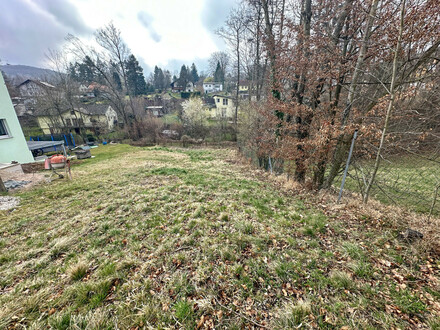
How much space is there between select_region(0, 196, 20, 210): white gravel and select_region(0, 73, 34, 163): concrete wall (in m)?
6.57

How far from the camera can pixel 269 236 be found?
3184mm

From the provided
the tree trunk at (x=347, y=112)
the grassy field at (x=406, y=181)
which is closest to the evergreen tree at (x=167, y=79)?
the tree trunk at (x=347, y=112)

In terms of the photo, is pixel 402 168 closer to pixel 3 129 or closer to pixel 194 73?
pixel 3 129

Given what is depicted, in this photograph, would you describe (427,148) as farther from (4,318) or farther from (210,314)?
(4,318)

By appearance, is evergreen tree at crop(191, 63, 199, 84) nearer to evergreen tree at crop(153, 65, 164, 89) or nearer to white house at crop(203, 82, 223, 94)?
evergreen tree at crop(153, 65, 164, 89)

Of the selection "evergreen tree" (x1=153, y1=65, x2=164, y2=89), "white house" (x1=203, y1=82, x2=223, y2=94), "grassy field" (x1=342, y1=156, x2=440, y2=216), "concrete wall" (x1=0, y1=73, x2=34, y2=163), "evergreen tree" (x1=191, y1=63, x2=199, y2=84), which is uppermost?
"evergreen tree" (x1=191, y1=63, x2=199, y2=84)

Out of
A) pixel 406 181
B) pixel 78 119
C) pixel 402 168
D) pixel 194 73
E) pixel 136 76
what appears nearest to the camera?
pixel 402 168

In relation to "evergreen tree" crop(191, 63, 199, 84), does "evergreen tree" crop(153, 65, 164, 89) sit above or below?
below

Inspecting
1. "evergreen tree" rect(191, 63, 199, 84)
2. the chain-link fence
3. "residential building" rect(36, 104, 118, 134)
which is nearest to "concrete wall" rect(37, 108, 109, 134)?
"residential building" rect(36, 104, 118, 134)

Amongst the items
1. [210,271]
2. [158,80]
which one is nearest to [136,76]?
[158,80]

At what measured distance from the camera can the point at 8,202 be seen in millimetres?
5016

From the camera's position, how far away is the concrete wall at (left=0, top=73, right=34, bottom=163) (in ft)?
28.8

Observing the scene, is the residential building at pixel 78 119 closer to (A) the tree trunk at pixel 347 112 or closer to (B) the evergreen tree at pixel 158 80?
(A) the tree trunk at pixel 347 112

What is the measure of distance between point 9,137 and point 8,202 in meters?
7.24
